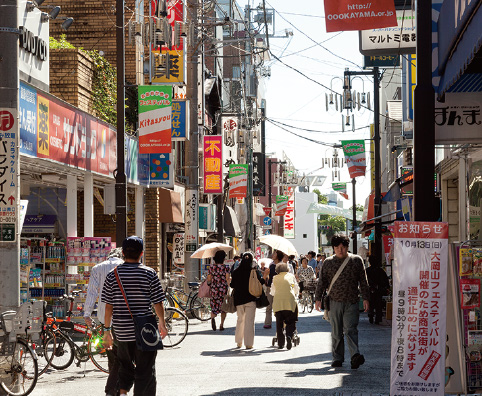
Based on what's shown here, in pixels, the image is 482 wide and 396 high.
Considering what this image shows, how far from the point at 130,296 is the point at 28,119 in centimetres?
856

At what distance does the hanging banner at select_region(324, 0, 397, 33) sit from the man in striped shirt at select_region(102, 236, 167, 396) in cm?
509

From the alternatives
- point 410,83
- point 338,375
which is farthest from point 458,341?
point 410,83

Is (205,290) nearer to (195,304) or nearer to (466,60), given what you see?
(195,304)

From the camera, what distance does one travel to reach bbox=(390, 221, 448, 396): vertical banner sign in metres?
8.56

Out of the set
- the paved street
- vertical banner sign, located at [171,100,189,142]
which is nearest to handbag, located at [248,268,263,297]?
the paved street

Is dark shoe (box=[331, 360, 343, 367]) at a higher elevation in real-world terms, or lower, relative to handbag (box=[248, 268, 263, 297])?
lower

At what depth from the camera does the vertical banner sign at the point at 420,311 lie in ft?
28.1

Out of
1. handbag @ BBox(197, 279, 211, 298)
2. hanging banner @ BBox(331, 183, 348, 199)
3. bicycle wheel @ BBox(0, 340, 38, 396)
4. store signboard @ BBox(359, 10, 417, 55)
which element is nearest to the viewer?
bicycle wheel @ BBox(0, 340, 38, 396)

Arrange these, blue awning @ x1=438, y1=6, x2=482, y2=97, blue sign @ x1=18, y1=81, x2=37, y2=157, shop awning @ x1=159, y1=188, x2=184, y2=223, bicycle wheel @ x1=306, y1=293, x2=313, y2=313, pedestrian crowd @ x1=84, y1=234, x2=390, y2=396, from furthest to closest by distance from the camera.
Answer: shop awning @ x1=159, y1=188, x2=184, y2=223 < bicycle wheel @ x1=306, y1=293, x2=313, y2=313 < blue sign @ x1=18, y1=81, x2=37, y2=157 < pedestrian crowd @ x1=84, y1=234, x2=390, y2=396 < blue awning @ x1=438, y1=6, x2=482, y2=97

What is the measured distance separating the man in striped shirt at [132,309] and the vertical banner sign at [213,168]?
27651mm

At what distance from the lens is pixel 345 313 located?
1330 cm

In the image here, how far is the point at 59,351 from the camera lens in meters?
14.0

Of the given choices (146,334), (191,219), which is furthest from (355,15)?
(191,219)

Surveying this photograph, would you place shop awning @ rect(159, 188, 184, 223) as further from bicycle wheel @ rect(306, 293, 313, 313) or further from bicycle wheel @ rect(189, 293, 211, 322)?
bicycle wheel @ rect(189, 293, 211, 322)
